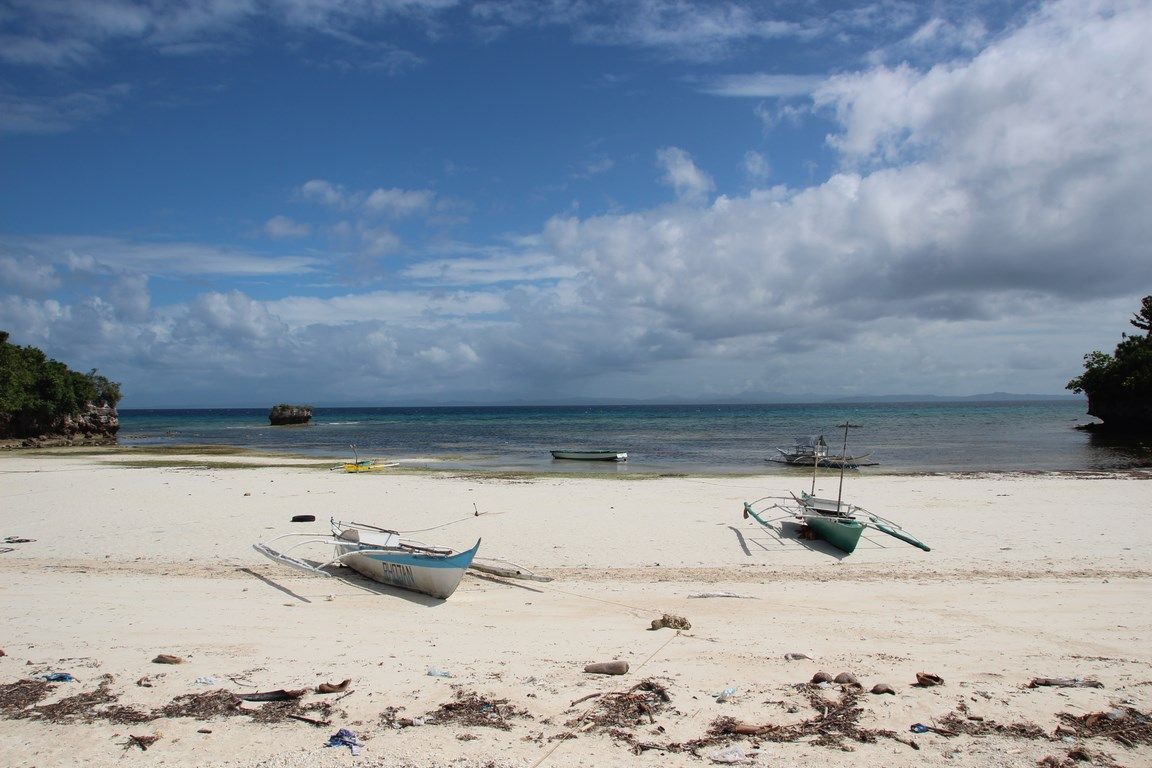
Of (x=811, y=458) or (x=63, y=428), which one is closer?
(x=811, y=458)

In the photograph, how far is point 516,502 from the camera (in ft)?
63.5

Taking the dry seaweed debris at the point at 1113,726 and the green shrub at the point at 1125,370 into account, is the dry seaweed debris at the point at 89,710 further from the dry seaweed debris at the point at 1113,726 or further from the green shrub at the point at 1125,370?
the green shrub at the point at 1125,370

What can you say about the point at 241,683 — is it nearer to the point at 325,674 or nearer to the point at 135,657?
the point at 325,674

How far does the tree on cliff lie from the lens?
46.2 metres

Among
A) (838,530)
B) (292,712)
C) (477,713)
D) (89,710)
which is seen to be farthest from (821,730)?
(838,530)

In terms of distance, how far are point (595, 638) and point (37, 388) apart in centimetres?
5978

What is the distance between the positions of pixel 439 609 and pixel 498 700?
3.49 meters

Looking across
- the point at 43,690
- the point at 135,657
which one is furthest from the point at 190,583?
the point at 43,690

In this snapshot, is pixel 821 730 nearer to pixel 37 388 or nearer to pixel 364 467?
pixel 364 467

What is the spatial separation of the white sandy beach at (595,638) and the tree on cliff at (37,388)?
38242 millimetres

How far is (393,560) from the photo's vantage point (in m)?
10.6

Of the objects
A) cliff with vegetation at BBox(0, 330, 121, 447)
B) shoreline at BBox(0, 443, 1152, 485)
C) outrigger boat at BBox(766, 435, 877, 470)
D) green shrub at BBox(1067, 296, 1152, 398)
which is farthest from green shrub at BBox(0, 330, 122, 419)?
green shrub at BBox(1067, 296, 1152, 398)

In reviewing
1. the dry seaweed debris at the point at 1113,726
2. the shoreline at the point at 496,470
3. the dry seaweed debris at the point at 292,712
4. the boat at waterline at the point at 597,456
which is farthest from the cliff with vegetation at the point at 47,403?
the dry seaweed debris at the point at 1113,726

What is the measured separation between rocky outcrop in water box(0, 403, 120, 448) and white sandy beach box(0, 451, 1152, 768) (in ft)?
138
